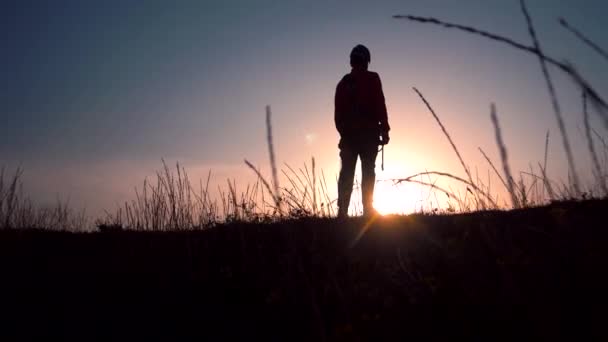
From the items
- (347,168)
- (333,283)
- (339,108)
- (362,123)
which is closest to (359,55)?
(339,108)

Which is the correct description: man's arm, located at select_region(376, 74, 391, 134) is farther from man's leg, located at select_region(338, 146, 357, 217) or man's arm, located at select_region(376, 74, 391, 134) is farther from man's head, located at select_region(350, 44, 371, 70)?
man's leg, located at select_region(338, 146, 357, 217)

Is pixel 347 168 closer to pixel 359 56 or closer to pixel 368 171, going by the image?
pixel 368 171

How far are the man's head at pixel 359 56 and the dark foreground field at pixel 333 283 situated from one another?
2389mm

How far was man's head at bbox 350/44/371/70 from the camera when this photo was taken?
6.41 meters

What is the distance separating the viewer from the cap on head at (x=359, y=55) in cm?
641

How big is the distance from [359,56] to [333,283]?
3981 millimetres

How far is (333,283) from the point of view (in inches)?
122

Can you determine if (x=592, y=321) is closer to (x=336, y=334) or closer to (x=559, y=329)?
(x=559, y=329)

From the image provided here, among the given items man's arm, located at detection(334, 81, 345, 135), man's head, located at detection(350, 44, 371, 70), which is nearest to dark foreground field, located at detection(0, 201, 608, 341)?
man's arm, located at detection(334, 81, 345, 135)

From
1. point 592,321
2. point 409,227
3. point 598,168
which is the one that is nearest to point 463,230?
point 409,227

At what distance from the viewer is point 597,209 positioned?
4.52 m

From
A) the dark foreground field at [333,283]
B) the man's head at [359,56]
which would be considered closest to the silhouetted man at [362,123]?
the man's head at [359,56]

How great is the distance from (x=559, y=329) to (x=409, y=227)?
8.23ft

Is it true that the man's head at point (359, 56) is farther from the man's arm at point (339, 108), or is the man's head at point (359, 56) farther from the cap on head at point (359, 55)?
the man's arm at point (339, 108)
